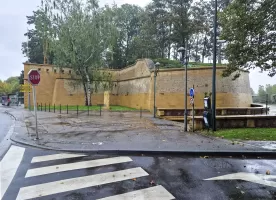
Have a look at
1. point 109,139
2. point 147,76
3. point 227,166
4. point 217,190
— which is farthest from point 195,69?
point 217,190

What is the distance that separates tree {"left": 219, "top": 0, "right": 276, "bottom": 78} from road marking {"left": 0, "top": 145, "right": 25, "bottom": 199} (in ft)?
32.4

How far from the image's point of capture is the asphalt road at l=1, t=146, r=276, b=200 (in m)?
4.29

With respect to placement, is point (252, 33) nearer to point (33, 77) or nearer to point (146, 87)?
point (33, 77)

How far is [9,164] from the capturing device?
6.05 meters

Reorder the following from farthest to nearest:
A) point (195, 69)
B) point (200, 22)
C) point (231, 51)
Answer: point (200, 22) → point (195, 69) → point (231, 51)

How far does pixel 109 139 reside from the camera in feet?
30.1

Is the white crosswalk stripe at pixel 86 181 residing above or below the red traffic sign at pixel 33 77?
below

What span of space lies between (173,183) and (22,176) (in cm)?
332

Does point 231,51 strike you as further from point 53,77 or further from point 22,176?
point 53,77

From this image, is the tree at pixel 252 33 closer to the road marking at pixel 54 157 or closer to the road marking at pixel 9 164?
the road marking at pixel 54 157

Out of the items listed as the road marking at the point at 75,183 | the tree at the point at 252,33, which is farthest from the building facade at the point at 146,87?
the road marking at the point at 75,183

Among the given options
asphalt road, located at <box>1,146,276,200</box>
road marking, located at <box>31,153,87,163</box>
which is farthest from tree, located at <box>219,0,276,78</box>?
road marking, located at <box>31,153,87,163</box>

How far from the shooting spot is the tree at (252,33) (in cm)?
958

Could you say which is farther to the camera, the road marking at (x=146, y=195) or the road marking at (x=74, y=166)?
the road marking at (x=74, y=166)
